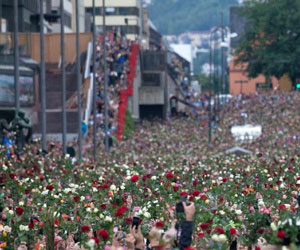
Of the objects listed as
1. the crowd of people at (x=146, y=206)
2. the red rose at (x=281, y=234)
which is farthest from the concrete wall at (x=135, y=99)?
the red rose at (x=281, y=234)

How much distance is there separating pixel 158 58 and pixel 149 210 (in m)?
81.5

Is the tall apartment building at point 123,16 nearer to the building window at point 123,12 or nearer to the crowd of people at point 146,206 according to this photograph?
the building window at point 123,12

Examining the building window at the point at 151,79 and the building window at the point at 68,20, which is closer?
the building window at the point at 151,79

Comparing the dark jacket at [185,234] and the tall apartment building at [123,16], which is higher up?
the tall apartment building at [123,16]

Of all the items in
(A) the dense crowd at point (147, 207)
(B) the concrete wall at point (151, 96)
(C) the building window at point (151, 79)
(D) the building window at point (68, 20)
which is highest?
(D) the building window at point (68, 20)

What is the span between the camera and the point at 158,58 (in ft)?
329

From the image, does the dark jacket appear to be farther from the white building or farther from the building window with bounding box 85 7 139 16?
the building window with bounding box 85 7 139 16

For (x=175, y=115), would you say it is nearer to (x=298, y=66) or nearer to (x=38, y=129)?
(x=298, y=66)

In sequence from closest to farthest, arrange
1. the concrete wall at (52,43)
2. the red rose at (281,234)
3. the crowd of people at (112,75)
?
1. the red rose at (281,234)
2. the crowd of people at (112,75)
3. the concrete wall at (52,43)

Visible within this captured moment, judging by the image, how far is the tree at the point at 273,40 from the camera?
11494cm

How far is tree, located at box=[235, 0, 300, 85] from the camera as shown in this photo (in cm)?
11494

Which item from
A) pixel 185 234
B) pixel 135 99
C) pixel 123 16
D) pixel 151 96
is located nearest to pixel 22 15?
pixel 135 99

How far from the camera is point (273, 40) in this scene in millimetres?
118562

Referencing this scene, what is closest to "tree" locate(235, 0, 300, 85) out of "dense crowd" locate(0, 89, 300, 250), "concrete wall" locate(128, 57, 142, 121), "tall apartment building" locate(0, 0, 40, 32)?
"concrete wall" locate(128, 57, 142, 121)
